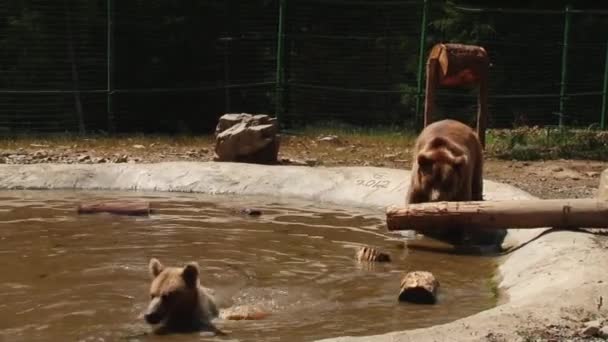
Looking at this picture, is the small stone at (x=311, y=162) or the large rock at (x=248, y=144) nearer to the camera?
the large rock at (x=248, y=144)

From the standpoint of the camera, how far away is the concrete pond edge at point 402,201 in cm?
525

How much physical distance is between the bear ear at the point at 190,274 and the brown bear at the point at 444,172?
326cm

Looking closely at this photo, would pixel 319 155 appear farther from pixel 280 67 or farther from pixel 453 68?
pixel 280 67

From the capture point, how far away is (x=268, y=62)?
2006cm

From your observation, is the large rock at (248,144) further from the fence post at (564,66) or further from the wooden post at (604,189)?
the fence post at (564,66)

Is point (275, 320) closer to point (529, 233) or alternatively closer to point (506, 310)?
point (506, 310)

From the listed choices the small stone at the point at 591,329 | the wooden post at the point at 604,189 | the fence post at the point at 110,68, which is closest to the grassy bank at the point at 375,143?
the fence post at the point at 110,68

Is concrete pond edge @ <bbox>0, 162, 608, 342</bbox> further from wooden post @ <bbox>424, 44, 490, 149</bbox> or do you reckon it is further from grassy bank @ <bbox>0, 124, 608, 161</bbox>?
grassy bank @ <bbox>0, 124, 608, 161</bbox>

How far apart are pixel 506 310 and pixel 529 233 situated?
314 centimetres

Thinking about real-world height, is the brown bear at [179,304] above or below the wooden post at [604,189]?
below

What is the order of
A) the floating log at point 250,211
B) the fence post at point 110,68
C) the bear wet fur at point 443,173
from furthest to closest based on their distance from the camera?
the fence post at point 110,68
the floating log at point 250,211
the bear wet fur at point 443,173

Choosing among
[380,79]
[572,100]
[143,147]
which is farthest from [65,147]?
[572,100]

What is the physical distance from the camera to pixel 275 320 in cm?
596

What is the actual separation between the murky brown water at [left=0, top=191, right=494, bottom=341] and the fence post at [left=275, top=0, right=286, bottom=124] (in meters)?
7.70
